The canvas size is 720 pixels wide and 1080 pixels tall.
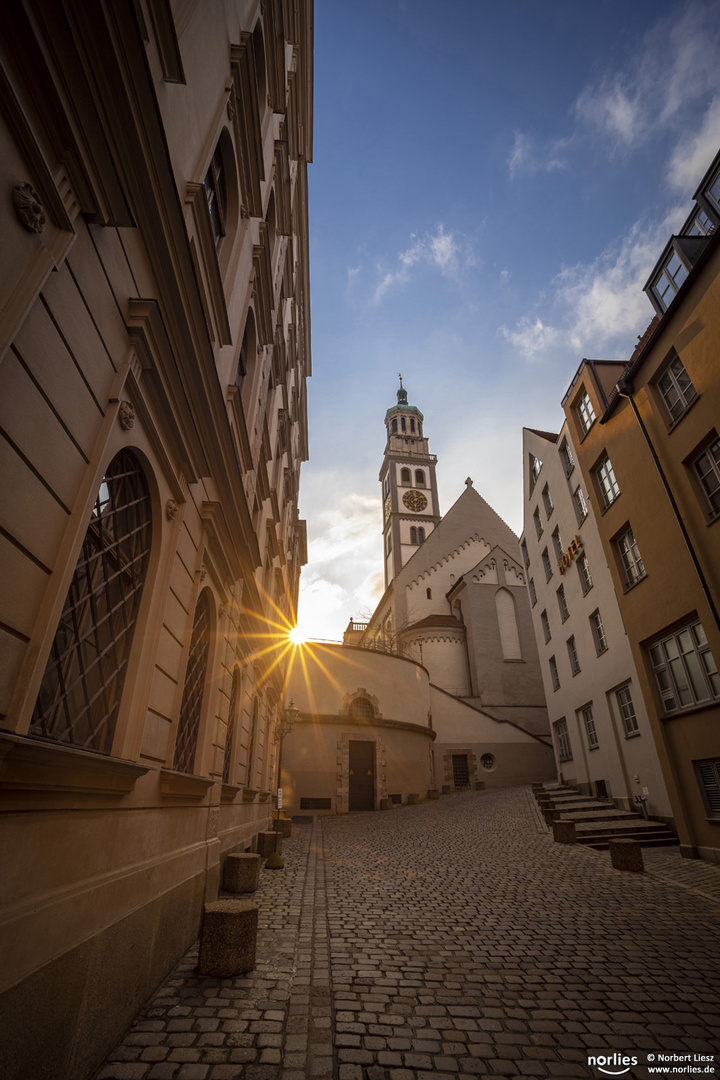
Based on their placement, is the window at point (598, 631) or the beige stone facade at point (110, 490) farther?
the window at point (598, 631)

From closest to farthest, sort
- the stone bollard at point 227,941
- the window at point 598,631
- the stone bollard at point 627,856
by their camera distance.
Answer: the stone bollard at point 227,941 → the stone bollard at point 627,856 → the window at point 598,631

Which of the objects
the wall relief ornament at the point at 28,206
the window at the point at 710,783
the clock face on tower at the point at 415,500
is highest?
the clock face on tower at the point at 415,500

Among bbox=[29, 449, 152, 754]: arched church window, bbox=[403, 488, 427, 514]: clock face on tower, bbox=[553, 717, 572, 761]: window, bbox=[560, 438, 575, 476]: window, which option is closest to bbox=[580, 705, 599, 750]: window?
bbox=[553, 717, 572, 761]: window

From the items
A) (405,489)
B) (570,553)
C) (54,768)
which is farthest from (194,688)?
(405,489)

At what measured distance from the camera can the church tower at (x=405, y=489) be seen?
5412 centimetres

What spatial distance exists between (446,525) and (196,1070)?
43878 mm

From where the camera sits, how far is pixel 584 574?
19.2 m

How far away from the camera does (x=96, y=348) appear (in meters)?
3.32

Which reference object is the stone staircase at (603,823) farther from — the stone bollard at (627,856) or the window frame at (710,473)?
the window frame at (710,473)

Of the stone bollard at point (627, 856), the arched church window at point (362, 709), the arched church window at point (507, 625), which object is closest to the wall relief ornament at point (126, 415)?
the stone bollard at point (627, 856)

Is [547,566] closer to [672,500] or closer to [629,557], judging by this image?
[629,557]

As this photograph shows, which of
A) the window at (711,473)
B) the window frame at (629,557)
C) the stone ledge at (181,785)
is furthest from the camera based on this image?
the window frame at (629,557)

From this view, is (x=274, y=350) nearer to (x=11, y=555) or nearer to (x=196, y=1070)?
(x=11, y=555)

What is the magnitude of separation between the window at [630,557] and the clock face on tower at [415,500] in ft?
137
